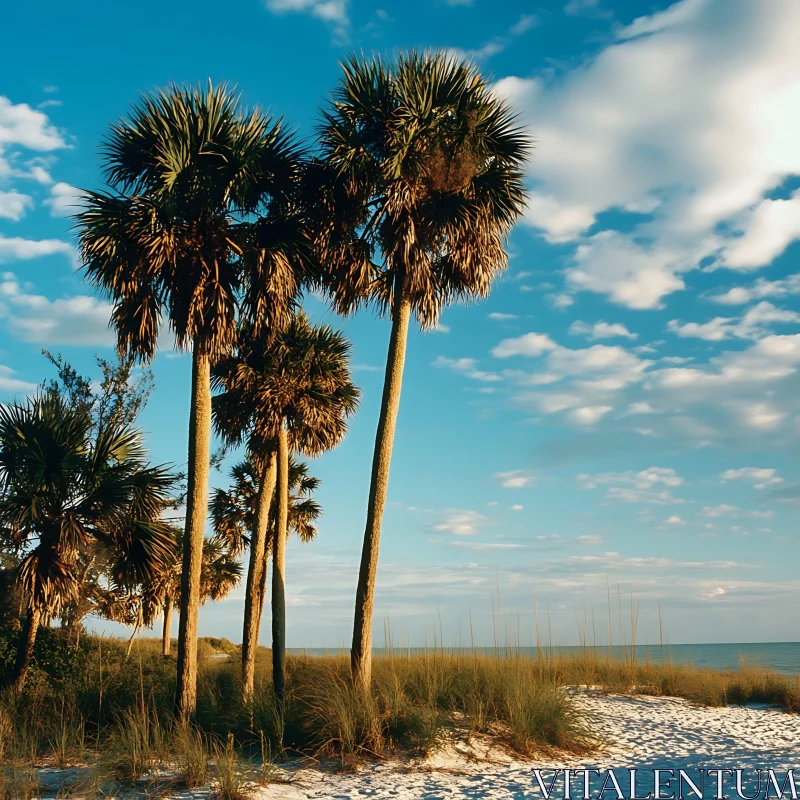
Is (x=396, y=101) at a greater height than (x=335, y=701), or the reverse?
(x=396, y=101)

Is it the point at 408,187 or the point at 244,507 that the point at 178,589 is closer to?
the point at 244,507

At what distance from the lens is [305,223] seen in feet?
50.4

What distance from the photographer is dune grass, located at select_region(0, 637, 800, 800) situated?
390 inches

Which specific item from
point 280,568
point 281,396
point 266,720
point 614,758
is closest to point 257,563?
point 280,568

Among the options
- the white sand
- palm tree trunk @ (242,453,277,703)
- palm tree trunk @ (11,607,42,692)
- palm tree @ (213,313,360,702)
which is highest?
palm tree @ (213,313,360,702)

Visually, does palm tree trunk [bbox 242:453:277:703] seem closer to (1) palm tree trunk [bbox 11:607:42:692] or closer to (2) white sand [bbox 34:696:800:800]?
(1) palm tree trunk [bbox 11:607:42:692]


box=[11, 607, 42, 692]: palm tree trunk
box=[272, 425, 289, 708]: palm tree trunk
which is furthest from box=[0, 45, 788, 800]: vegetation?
box=[272, 425, 289, 708]: palm tree trunk

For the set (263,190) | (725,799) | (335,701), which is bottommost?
(725,799)

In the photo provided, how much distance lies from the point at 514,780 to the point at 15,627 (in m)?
12.1

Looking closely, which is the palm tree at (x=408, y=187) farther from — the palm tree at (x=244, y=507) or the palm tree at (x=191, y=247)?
the palm tree at (x=244, y=507)

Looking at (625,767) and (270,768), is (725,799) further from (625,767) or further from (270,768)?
(270,768)

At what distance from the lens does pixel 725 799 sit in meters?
9.67

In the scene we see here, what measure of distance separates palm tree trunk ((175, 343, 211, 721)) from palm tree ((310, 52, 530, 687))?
290 centimetres

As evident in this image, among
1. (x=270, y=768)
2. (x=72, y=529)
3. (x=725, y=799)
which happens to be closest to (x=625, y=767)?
(x=725, y=799)
